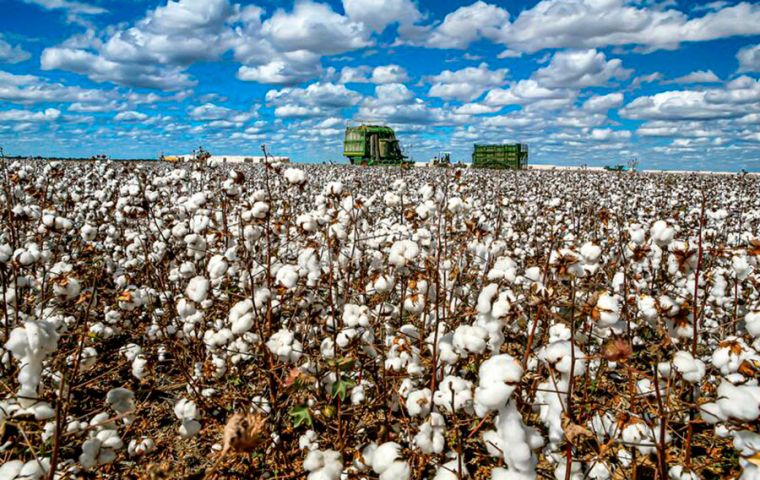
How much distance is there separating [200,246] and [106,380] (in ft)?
7.30

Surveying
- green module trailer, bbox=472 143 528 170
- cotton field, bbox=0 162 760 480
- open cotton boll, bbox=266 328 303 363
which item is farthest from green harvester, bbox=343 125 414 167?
open cotton boll, bbox=266 328 303 363

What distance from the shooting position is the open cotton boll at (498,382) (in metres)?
1.49

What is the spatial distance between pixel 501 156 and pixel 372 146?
13760 millimetres

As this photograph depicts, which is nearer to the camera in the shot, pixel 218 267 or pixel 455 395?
pixel 455 395

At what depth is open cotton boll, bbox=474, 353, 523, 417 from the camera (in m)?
1.49

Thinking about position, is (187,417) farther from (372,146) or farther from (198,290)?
(372,146)

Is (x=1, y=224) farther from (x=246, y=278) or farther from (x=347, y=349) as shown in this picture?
(x=347, y=349)

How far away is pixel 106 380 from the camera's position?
494 centimetres

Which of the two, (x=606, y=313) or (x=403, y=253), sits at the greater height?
(x=403, y=253)

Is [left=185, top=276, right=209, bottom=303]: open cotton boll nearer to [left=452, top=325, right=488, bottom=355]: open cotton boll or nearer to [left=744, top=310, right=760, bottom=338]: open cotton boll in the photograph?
[left=452, top=325, right=488, bottom=355]: open cotton boll

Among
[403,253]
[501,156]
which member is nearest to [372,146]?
[501,156]

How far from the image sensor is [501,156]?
48219mm

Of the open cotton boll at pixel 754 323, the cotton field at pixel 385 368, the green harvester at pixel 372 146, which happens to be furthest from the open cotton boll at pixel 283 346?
the green harvester at pixel 372 146

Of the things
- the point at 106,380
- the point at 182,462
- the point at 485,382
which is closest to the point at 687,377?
the point at 485,382
